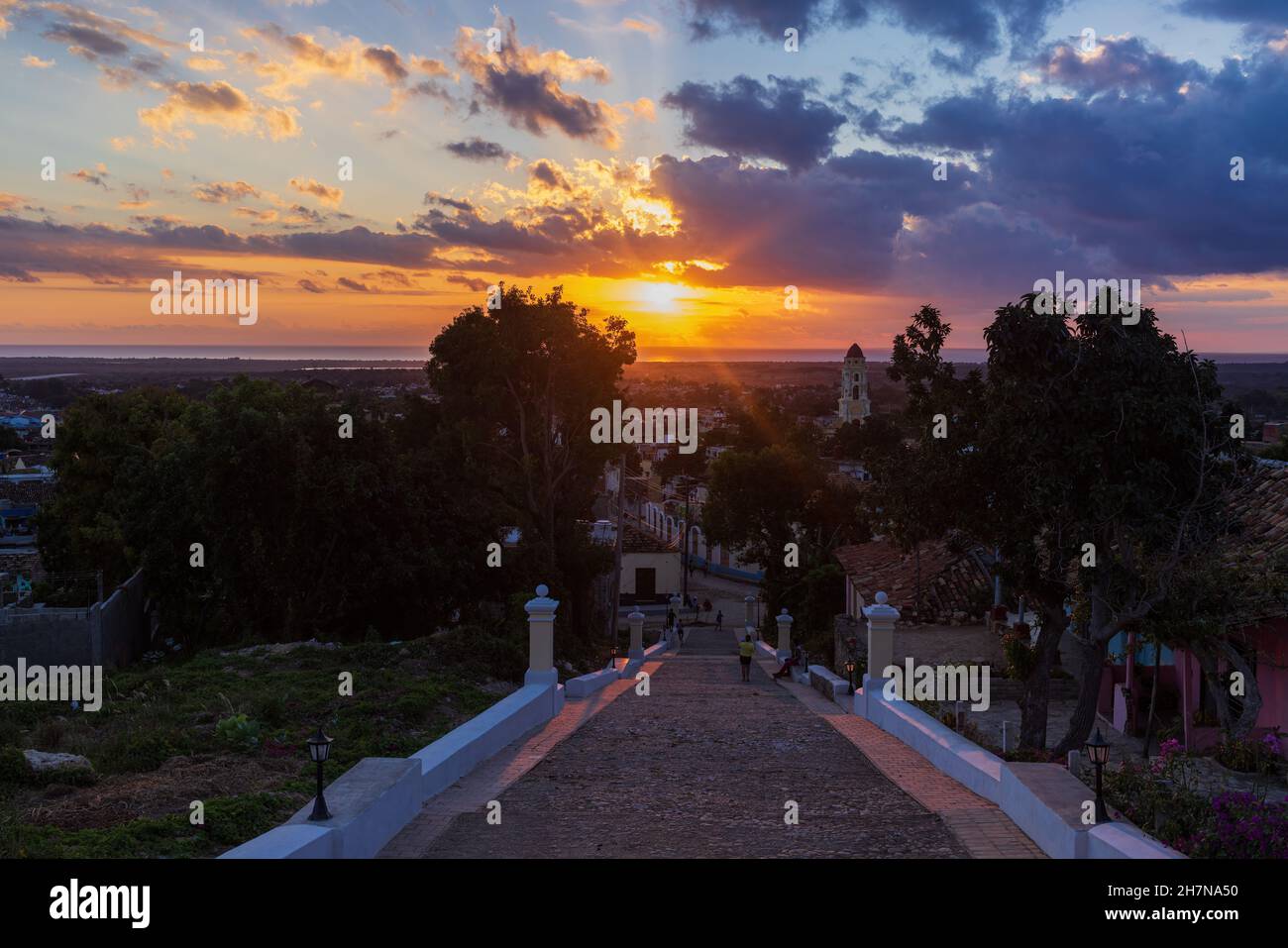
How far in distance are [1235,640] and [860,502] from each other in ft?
16.9

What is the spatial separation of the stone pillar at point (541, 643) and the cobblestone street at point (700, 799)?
0.87 m

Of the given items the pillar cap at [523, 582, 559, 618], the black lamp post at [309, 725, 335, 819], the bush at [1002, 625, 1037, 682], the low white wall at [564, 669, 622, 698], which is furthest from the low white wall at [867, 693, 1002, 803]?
the black lamp post at [309, 725, 335, 819]

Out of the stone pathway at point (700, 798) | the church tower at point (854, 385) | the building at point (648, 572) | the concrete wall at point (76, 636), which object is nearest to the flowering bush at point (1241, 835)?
the stone pathway at point (700, 798)

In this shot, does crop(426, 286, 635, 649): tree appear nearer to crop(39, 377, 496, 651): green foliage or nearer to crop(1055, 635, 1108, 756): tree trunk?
crop(39, 377, 496, 651): green foliage

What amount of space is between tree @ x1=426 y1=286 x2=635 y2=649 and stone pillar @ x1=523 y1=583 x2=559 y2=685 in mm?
13712

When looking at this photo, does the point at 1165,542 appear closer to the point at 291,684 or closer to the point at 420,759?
the point at 420,759

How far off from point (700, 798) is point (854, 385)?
113 meters

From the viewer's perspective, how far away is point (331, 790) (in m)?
7.21

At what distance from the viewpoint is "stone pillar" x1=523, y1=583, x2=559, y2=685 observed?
566 inches

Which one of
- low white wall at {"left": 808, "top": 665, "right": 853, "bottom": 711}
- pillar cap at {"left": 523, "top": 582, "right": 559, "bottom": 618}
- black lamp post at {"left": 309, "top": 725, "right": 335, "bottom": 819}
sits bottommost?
low white wall at {"left": 808, "top": 665, "right": 853, "bottom": 711}

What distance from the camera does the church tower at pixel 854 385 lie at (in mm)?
116125
